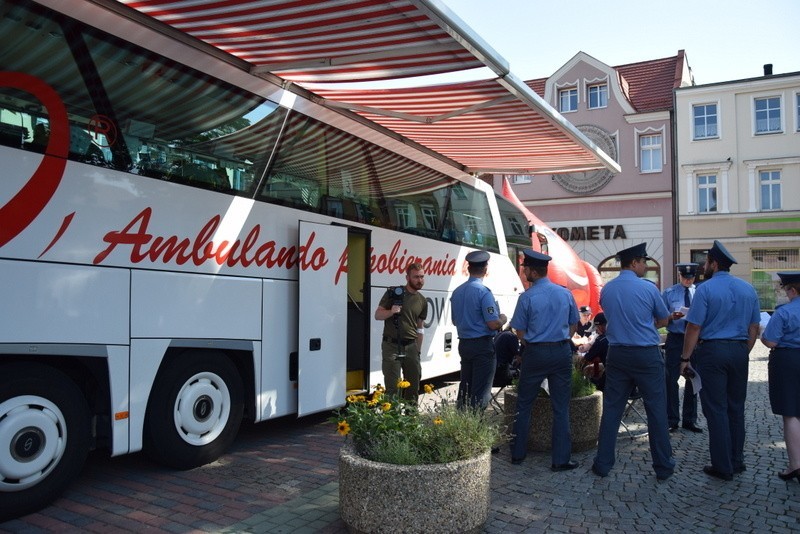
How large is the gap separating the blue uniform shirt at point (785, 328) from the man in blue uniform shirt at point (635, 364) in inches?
34.9

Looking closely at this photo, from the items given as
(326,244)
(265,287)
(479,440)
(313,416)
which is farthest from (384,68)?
(313,416)

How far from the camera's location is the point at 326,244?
7.35 m

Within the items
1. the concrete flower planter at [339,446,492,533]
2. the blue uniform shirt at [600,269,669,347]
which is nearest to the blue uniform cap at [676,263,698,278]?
the blue uniform shirt at [600,269,669,347]

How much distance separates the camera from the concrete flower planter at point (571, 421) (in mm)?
6727

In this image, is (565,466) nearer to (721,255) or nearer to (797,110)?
(721,255)

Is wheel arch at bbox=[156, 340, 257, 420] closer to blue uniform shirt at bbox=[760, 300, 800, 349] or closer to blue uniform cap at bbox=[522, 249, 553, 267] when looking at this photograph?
blue uniform cap at bbox=[522, 249, 553, 267]

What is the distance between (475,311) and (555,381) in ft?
3.58

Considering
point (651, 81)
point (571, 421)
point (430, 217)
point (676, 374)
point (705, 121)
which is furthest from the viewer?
point (651, 81)

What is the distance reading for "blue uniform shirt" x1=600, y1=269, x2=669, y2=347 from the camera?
5.89 m

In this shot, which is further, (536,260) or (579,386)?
(579,386)

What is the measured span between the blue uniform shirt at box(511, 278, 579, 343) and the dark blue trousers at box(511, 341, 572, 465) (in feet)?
0.31

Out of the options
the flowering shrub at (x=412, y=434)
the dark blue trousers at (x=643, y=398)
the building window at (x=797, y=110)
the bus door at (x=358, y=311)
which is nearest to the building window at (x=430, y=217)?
the bus door at (x=358, y=311)

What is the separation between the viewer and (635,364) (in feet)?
19.4

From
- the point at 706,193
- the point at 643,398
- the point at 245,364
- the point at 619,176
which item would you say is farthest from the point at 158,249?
the point at 706,193
